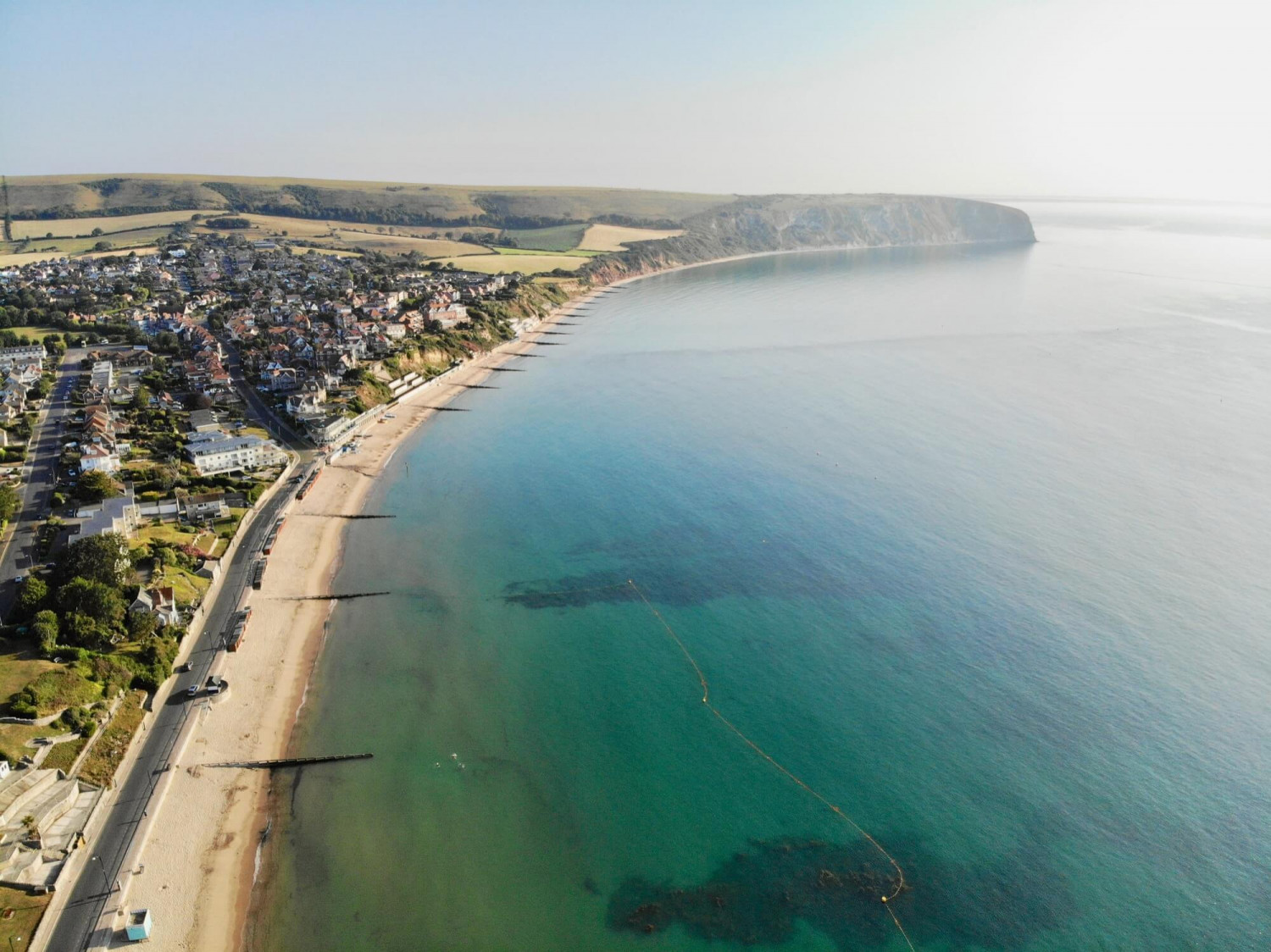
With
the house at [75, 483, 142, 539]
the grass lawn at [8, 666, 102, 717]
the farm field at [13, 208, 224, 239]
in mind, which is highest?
the farm field at [13, 208, 224, 239]

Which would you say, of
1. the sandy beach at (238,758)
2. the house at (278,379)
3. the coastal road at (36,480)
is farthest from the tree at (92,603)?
the house at (278,379)

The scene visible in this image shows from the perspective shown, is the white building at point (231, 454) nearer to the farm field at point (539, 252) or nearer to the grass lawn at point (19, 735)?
the grass lawn at point (19, 735)

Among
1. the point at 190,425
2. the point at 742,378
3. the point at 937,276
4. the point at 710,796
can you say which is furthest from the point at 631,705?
the point at 937,276

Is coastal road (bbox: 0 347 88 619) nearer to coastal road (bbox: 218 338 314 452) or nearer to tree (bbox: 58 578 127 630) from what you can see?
tree (bbox: 58 578 127 630)

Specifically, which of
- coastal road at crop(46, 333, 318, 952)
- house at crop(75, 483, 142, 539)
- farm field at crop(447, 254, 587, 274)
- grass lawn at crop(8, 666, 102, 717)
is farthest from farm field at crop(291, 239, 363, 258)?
grass lawn at crop(8, 666, 102, 717)

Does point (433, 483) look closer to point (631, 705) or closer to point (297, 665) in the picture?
point (297, 665)

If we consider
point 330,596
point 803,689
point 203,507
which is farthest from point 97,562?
point 803,689

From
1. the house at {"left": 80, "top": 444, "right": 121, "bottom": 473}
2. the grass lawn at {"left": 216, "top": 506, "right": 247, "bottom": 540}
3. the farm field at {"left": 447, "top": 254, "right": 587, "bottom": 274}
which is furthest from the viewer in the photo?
the farm field at {"left": 447, "top": 254, "right": 587, "bottom": 274}

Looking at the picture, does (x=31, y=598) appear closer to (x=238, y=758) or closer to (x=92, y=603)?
(x=92, y=603)
